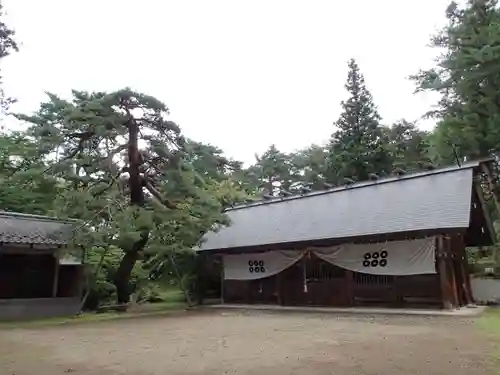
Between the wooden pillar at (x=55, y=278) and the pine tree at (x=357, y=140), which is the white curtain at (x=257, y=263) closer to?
the wooden pillar at (x=55, y=278)

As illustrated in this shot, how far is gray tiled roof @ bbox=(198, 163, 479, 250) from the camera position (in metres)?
11.9

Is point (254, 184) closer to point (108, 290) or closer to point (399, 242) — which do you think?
point (108, 290)

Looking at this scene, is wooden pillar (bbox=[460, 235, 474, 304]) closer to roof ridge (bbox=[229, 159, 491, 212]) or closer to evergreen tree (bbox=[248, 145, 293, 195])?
roof ridge (bbox=[229, 159, 491, 212])

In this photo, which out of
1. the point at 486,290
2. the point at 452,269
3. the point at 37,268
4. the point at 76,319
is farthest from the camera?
the point at 486,290

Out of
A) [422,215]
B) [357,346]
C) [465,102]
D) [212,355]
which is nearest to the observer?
[212,355]

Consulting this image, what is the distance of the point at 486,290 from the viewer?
14.8 m

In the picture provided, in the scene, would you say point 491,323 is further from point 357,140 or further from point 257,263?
point 357,140

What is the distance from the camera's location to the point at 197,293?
17.4 m

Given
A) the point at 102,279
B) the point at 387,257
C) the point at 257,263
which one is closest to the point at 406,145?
the point at 257,263

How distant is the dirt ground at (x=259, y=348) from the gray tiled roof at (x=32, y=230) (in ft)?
9.80

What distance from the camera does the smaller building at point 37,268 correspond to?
41.3ft

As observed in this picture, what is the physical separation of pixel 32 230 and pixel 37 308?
7.38 feet

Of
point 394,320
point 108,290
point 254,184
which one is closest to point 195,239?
point 108,290

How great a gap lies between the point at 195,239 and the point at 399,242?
19.7 feet
